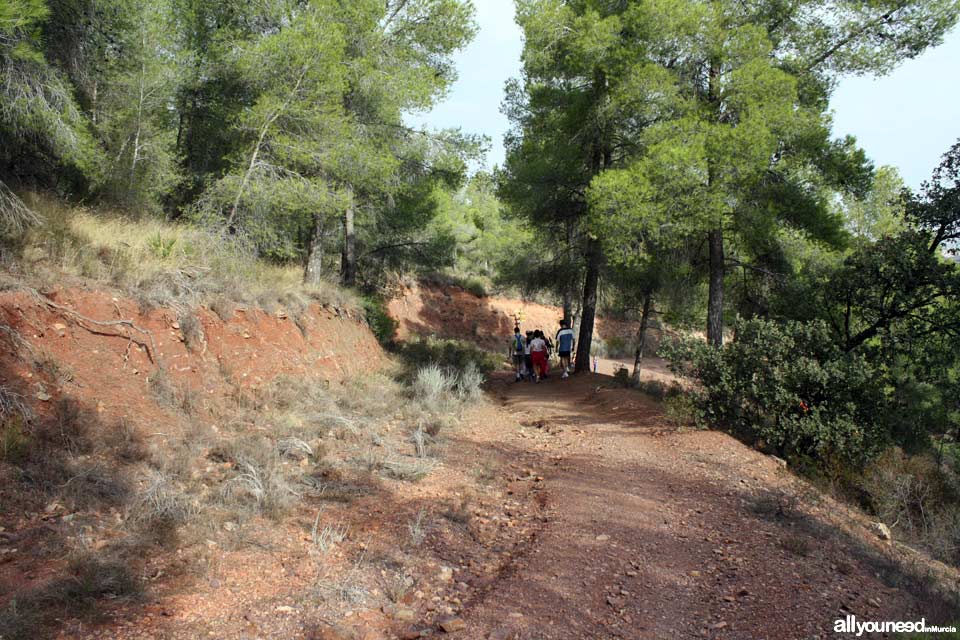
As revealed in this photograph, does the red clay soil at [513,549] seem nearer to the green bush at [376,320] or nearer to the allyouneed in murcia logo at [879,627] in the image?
the allyouneed in murcia logo at [879,627]

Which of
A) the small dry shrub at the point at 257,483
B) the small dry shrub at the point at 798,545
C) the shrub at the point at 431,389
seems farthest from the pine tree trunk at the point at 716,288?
the small dry shrub at the point at 257,483

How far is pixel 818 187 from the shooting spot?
11.4 metres

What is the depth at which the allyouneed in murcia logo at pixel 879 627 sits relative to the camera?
394cm

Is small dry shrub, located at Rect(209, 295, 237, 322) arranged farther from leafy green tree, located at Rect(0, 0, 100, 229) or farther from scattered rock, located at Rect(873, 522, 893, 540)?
scattered rock, located at Rect(873, 522, 893, 540)

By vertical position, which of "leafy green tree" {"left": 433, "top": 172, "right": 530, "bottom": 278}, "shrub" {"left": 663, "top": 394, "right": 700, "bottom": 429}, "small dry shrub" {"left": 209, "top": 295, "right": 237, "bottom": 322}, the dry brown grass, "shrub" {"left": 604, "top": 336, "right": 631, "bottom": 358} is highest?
"leafy green tree" {"left": 433, "top": 172, "right": 530, "bottom": 278}

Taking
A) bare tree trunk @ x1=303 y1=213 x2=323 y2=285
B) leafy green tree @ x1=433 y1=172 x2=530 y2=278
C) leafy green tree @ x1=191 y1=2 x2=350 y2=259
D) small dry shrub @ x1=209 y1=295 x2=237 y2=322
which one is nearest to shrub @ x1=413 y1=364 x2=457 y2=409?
small dry shrub @ x1=209 y1=295 x2=237 y2=322

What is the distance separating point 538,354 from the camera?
17.0 metres

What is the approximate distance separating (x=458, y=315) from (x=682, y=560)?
2839 centimetres

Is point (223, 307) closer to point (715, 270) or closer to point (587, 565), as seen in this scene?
point (587, 565)

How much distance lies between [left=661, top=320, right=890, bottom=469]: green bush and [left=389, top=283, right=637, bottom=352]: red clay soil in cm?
1923

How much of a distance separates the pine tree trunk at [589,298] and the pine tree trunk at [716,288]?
4038 millimetres

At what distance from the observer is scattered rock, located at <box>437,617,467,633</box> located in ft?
12.5

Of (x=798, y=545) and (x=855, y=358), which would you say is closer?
(x=798, y=545)

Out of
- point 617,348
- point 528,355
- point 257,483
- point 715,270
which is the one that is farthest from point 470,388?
point 617,348
